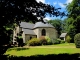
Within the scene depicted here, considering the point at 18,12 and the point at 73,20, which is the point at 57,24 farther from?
the point at 18,12

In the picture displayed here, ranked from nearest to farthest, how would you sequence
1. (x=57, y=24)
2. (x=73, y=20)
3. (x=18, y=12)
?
(x=18, y=12) → (x=73, y=20) → (x=57, y=24)

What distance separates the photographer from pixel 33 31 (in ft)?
171

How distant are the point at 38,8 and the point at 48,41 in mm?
40521

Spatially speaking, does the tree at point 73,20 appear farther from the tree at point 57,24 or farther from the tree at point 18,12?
the tree at point 57,24

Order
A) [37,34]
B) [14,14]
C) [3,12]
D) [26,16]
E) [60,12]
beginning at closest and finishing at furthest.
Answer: [3,12]
[14,14]
[26,16]
[60,12]
[37,34]

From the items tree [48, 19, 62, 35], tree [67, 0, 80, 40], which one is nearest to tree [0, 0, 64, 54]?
tree [67, 0, 80, 40]

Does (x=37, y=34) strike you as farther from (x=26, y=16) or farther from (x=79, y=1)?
(x=26, y=16)

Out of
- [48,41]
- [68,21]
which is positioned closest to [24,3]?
[48,41]

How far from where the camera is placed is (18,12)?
5902 millimetres

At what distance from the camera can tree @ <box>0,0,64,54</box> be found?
203 inches

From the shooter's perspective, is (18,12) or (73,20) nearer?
(18,12)

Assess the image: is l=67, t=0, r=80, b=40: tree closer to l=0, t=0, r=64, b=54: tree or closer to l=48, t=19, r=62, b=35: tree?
l=0, t=0, r=64, b=54: tree

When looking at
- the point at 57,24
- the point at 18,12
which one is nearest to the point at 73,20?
the point at 18,12

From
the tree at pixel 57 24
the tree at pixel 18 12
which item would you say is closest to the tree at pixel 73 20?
the tree at pixel 18 12
